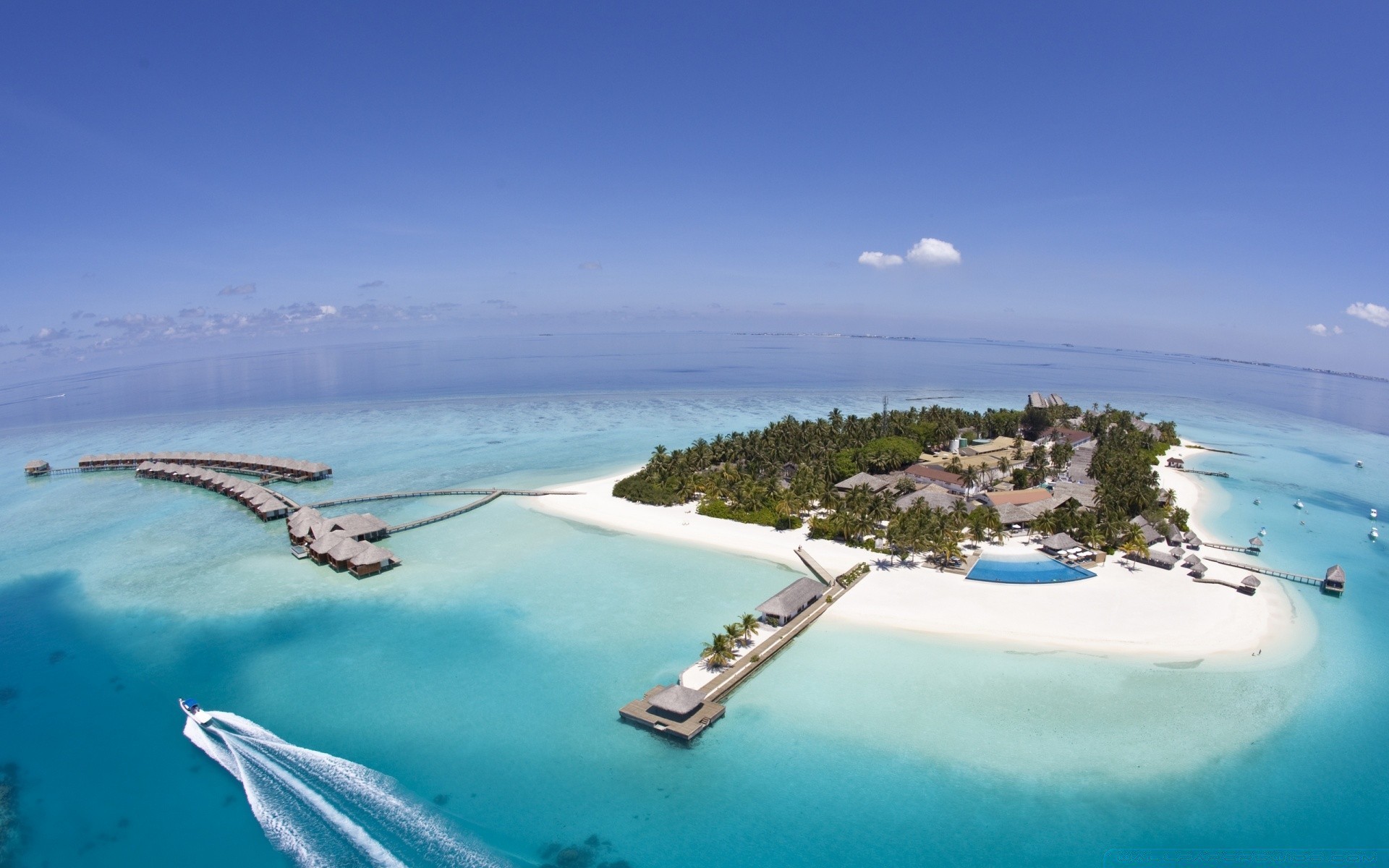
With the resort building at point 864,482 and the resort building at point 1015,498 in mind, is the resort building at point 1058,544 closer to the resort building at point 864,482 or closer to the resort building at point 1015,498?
the resort building at point 1015,498

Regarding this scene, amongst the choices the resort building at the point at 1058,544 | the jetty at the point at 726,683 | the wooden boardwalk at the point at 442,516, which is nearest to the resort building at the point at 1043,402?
the resort building at the point at 1058,544

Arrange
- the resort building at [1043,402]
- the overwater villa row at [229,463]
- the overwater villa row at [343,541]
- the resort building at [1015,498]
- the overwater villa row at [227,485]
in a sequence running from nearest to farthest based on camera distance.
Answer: the overwater villa row at [343,541], the resort building at [1015,498], the overwater villa row at [227,485], the overwater villa row at [229,463], the resort building at [1043,402]

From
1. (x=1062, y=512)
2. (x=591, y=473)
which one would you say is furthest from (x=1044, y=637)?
(x=591, y=473)

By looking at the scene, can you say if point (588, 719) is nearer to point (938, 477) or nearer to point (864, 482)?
point (864, 482)

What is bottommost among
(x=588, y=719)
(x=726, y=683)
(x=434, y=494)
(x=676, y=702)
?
(x=588, y=719)

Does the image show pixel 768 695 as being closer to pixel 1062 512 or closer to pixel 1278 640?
pixel 1278 640

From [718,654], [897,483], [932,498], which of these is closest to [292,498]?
[718,654]
